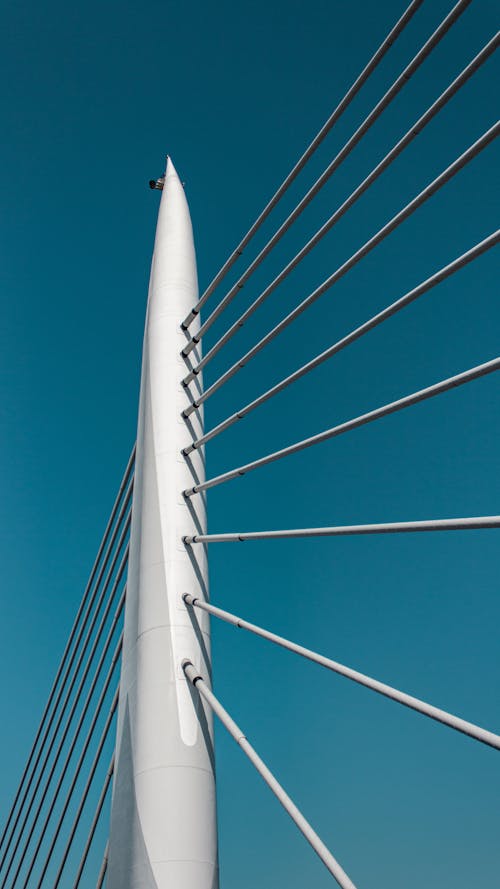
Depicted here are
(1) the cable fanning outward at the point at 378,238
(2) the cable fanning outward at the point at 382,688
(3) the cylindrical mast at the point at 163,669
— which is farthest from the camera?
(3) the cylindrical mast at the point at 163,669

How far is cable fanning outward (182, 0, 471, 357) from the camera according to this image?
12.7 feet

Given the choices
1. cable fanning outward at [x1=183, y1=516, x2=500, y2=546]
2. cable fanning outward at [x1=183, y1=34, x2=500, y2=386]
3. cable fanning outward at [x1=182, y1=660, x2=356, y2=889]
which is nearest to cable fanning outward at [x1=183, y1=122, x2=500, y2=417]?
cable fanning outward at [x1=183, y1=34, x2=500, y2=386]

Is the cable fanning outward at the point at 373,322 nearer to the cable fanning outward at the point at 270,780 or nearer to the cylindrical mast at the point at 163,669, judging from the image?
the cylindrical mast at the point at 163,669

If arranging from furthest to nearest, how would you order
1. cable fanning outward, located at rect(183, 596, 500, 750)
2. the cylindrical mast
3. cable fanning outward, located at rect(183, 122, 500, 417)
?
1. the cylindrical mast
2. cable fanning outward, located at rect(183, 122, 500, 417)
3. cable fanning outward, located at rect(183, 596, 500, 750)

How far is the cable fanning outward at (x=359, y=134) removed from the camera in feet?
12.7

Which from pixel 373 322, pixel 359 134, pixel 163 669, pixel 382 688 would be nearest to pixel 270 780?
pixel 382 688

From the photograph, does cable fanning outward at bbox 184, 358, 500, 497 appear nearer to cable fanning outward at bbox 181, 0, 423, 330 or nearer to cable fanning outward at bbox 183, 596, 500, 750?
cable fanning outward at bbox 183, 596, 500, 750

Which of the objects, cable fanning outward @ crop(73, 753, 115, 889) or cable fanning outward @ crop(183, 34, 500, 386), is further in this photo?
cable fanning outward @ crop(73, 753, 115, 889)

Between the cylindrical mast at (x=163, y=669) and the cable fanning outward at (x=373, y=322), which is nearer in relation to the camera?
the cable fanning outward at (x=373, y=322)

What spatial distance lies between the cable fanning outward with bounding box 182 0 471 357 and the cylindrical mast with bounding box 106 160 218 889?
1234mm

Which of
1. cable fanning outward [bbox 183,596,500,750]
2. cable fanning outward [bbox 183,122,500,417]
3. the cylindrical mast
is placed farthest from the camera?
the cylindrical mast

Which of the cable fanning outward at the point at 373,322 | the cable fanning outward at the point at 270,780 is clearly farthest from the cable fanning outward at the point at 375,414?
the cable fanning outward at the point at 270,780

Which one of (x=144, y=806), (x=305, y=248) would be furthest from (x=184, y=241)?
(x=144, y=806)

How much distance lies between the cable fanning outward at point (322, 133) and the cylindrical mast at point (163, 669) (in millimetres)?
1158
